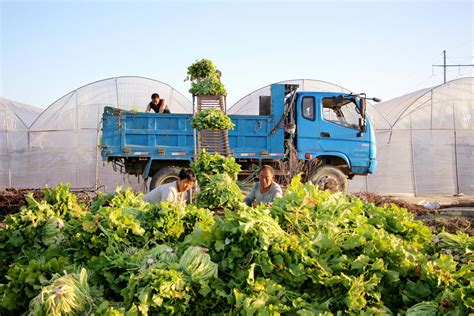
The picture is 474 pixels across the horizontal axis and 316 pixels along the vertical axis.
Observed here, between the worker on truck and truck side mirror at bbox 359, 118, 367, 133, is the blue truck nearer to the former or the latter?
truck side mirror at bbox 359, 118, 367, 133

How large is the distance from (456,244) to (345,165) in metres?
9.07

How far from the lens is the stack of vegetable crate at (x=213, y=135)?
9.56m

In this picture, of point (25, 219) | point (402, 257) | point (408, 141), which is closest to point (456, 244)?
point (402, 257)

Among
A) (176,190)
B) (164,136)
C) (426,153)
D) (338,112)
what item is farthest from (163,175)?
(426,153)

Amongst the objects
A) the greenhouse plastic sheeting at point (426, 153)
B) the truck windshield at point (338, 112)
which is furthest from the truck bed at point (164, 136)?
the greenhouse plastic sheeting at point (426, 153)

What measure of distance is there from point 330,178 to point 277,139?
186 cm

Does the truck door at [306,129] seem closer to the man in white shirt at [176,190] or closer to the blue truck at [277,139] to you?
the blue truck at [277,139]

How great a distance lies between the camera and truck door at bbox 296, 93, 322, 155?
40.9 feet

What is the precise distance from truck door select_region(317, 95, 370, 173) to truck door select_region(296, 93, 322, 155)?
0.44 ft

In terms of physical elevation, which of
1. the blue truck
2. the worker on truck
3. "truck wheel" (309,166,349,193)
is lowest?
"truck wheel" (309,166,349,193)

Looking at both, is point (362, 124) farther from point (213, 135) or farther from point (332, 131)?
point (213, 135)

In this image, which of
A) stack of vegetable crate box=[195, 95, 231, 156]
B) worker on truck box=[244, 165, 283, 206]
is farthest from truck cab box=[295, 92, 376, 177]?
worker on truck box=[244, 165, 283, 206]

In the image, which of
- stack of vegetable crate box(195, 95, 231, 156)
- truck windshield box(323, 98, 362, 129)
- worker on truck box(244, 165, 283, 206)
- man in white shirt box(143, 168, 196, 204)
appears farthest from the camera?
truck windshield box(323, 98, 362, 129)

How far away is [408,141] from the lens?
61.3 ft
